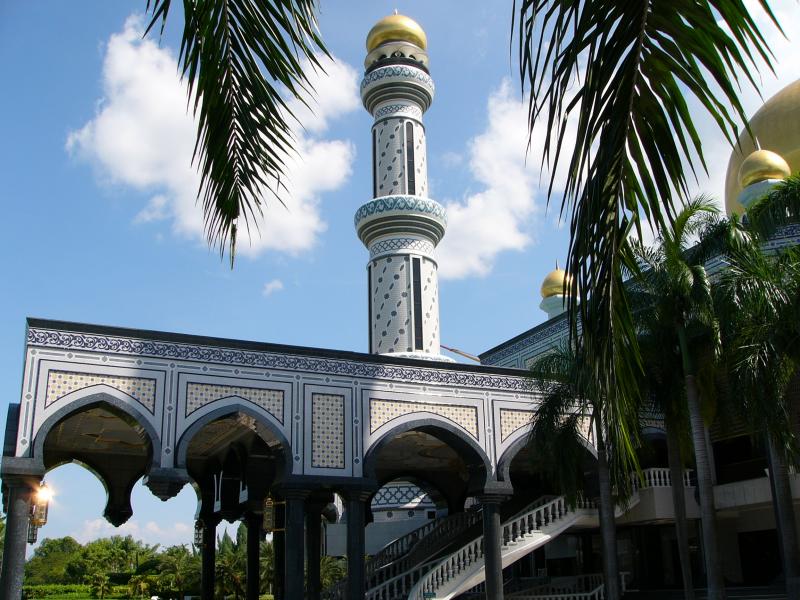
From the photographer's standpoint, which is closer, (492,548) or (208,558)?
A: (492,548)

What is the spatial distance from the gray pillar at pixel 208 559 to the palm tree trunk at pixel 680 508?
37.7 feet

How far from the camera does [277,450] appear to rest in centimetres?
1659

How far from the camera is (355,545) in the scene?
1638cm

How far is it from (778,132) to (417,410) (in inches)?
724

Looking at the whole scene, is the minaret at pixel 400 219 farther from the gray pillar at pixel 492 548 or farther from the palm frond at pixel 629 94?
the palm frond at pixel 629 94

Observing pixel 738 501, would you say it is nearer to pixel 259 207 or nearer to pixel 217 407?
pixel 217 407

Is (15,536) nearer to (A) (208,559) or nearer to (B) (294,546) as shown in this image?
(B) (294,546)

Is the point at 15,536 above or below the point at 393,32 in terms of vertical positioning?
below

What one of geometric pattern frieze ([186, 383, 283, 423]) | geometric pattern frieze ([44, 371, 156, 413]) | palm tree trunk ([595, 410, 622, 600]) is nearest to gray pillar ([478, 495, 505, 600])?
palm tree trunk ([595, 410, 622, 600])

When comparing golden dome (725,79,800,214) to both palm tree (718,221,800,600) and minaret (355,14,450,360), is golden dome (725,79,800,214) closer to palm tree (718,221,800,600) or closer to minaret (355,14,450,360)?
minaret (355,14,450,360)

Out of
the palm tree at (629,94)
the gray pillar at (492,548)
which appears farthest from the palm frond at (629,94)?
the gray pillar at (492,548)

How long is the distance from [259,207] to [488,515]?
48.5ft

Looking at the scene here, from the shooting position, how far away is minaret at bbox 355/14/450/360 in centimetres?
2359

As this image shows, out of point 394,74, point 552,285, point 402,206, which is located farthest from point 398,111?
point 552,285
